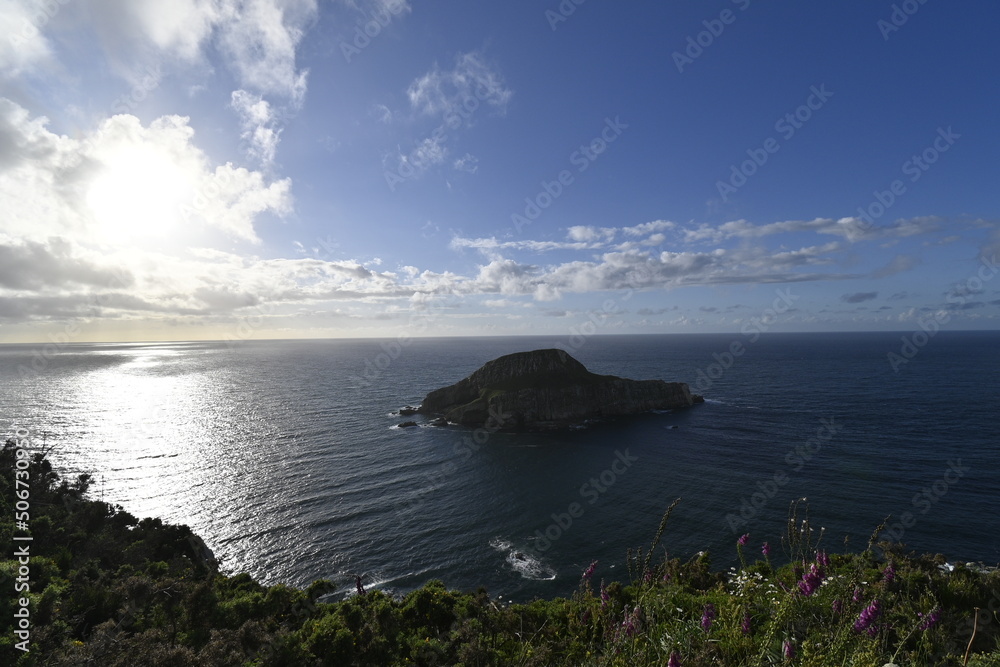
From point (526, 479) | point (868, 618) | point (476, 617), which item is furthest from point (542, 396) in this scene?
point (868, 618)

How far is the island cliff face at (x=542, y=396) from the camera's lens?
85.5 m

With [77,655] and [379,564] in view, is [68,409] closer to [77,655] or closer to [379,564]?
[379,564]

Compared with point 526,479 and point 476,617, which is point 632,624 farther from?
point 526,479

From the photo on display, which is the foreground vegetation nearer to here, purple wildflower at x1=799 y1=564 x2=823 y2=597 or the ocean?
purple wildflower at x1=799 y1=564 x2=823 y2=597

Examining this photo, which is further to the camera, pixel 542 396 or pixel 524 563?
pixel 542 396

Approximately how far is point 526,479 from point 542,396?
32.3 metres

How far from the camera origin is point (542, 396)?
87.6 m

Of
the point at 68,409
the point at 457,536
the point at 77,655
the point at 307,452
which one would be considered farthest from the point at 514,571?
the point at 68,409

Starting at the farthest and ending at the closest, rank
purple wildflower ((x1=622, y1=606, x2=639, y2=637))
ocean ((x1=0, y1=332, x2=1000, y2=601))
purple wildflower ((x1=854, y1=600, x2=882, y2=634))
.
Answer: ocean ((x1=0, y1=332, x2=1000, y2=601)) → purple wildflower ((x1=622, y1=606, x2=639, y2=637)) → purple wildflower ((x1=854, y1=600, x2=882, y2=634))

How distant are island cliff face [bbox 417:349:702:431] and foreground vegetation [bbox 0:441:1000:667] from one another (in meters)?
57.1

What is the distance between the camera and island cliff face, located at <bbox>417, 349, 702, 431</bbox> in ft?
281

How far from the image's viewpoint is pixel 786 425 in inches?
2965

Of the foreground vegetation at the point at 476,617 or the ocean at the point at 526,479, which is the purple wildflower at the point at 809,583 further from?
the ocean at the point at 526,479

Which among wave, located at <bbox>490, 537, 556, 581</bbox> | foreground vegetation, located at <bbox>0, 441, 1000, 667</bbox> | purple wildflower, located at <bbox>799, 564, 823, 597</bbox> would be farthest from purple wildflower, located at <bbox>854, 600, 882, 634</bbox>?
wave, located at <bbox>490, 537, 556, 581</bbox>
